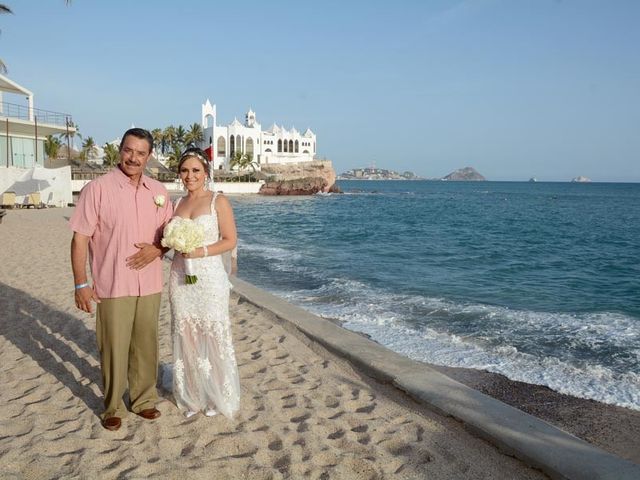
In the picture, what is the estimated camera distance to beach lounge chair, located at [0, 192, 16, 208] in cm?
2908

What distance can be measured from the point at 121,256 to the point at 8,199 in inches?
1187

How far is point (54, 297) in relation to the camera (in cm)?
847

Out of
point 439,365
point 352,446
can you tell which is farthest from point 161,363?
→ point 439,365

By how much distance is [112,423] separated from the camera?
392 centimetres

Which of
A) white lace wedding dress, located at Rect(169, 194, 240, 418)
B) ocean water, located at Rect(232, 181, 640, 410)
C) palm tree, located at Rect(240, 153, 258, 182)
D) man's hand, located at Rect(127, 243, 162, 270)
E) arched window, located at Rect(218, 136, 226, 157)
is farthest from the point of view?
arched window, located at Rect(218, 136, 226, 157)

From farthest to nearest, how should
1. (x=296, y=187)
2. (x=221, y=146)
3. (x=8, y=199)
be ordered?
(x=221, y=146) → (x=296, y=187) → (x=8, y=199)

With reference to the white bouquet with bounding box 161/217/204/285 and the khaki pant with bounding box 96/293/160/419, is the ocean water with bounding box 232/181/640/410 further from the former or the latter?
the white bouquet with bounding box 161/217/204/285

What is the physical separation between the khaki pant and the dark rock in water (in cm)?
7417

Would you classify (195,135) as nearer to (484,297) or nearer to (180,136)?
(180,136)

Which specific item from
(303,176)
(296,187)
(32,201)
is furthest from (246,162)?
(32,201)

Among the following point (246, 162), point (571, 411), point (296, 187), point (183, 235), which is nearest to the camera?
point (183, 235)

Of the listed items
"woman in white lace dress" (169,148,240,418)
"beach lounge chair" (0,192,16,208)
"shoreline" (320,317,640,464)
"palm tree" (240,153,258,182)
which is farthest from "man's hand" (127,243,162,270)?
"palm tree" (240,153,258,182)

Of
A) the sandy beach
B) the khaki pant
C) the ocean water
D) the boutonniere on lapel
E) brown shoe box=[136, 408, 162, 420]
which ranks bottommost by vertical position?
the ocean water

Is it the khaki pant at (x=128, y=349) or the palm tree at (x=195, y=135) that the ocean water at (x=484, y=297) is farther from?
the palm tree at (x=195, y=135)
